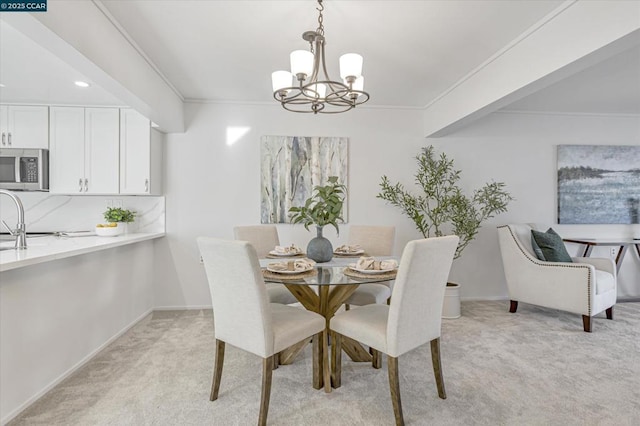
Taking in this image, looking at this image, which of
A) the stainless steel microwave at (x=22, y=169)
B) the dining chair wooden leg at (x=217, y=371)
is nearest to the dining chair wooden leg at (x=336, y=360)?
the dining chair wooden leg at (x=217, y=371)

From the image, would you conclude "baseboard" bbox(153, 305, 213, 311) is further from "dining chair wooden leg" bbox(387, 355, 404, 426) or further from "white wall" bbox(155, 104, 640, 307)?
"dining chair wooden leg" bbox(387, 355, 404, 426)

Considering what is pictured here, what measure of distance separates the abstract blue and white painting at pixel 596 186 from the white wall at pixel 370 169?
0.39 feet

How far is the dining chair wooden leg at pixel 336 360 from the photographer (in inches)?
82.9

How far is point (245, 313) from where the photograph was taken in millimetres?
1808

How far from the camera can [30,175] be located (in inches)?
133

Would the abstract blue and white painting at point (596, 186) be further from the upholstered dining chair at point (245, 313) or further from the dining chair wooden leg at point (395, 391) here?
the upholstered dining chair at point (245, 313)

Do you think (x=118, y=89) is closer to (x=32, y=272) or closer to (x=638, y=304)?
(x=32, y=272)

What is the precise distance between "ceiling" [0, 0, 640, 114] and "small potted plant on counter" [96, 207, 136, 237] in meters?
1.12

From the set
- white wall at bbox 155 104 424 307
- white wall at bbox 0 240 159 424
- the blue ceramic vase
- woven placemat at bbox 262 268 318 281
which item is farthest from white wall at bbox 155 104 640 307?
woven placemat at bbox 262 268 318 281

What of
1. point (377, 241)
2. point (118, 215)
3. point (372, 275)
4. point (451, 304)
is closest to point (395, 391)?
point (372, 275)

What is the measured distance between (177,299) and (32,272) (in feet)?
6.56

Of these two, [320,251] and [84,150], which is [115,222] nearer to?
[84,150]

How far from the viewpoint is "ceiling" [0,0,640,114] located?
6.87 ft

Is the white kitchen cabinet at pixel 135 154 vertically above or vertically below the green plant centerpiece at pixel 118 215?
above
